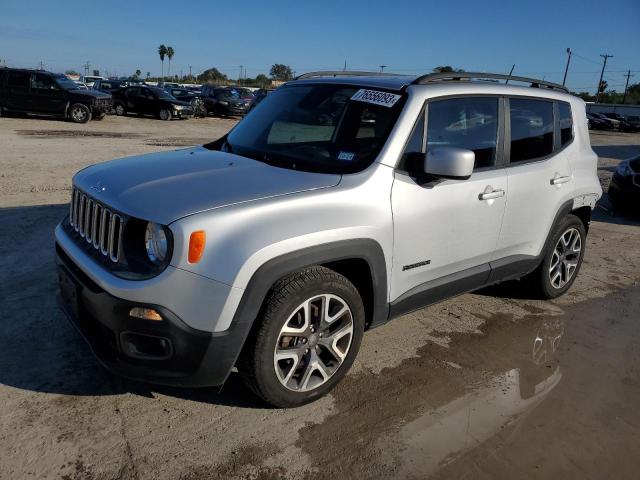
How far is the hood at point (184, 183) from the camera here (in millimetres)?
2686

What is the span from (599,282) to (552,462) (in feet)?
11.2

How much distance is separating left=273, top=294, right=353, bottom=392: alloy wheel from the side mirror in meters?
0.94

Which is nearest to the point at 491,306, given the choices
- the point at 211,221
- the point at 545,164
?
the point at 545,164

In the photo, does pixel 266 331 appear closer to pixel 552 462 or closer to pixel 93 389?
pixel 93 389

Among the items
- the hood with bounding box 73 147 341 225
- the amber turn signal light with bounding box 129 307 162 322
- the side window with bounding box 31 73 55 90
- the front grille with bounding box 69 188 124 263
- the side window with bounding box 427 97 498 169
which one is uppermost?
the side window with bounding box 31 73 55 90

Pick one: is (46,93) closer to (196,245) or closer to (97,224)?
(97,224)

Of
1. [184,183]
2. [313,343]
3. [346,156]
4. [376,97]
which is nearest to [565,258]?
[376,97]

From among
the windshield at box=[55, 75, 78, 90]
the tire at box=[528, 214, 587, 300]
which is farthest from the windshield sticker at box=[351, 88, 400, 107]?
the windshield at box=[55, 75, 78, 90]

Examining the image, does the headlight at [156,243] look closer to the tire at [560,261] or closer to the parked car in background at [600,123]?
the tire at [560,261]

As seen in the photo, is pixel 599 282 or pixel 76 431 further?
pixel 599 282

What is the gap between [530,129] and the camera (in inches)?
Result: 168

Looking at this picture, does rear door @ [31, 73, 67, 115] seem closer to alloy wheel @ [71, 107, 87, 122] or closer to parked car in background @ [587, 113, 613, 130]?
alloy wheel @ [71, 107, 87, 122]

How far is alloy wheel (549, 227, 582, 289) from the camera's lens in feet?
15.9

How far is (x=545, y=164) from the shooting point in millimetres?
4336
